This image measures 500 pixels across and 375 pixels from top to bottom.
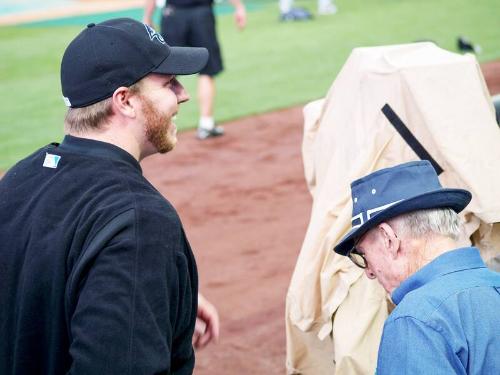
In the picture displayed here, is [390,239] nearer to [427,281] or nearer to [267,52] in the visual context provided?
[427,281]

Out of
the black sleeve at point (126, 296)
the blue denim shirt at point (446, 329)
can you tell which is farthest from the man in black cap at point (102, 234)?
the blue denim shirt at point (446, 329)

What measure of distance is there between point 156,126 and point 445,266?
0.99 meters

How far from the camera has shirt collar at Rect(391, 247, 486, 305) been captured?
2.43 m

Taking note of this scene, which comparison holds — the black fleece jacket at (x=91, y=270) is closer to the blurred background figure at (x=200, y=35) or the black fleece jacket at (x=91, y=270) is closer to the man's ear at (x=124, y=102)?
the man's ear at (x=124, y=102)

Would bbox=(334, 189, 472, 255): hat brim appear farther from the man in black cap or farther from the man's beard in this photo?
the man's beard

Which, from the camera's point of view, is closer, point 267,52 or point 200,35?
point 200,35

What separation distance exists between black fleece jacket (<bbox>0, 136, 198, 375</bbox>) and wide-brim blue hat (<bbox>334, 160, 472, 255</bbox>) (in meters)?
0.55

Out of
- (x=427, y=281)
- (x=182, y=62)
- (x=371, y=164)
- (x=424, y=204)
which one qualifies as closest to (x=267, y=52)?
(x=371, y=164)

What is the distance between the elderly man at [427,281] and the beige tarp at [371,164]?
3.18 ft

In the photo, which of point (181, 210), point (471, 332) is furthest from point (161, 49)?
A: point (181, 210)

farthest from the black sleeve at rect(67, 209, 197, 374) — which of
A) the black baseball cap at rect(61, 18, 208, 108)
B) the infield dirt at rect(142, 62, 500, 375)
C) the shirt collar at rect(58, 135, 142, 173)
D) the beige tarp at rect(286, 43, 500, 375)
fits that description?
the infield dirt at rect(142, 62, 500, 375)

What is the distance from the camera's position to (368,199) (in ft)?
9.11

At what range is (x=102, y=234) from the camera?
239 centimetres

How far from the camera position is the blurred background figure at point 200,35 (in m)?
9.70
